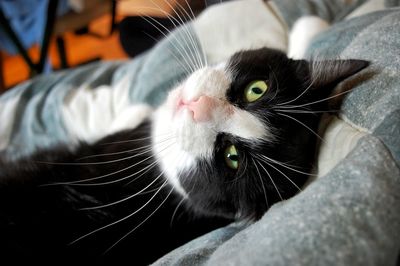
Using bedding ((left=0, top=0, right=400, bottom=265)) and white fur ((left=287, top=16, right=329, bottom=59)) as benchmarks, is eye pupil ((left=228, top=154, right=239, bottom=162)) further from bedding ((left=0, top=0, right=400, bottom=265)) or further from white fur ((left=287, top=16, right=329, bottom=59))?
white fur ((left=287, top=16, right=329, bottom=59))

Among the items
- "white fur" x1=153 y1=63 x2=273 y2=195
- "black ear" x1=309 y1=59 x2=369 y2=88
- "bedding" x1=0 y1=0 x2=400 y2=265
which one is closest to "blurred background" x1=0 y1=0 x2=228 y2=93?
"bedding" x1=0 y1=0 x2=400 y2=265

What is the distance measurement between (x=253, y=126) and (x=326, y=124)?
176 mm

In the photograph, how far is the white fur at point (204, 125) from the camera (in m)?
0.74

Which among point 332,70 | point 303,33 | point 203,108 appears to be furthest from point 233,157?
point 303,33

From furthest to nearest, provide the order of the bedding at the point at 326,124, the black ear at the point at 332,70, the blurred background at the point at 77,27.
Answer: the blurred background at the point at 77,27, the black ear at the point at 332,70, the bedding at the point at 326,124

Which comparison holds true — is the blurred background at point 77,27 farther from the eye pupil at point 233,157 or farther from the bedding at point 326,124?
the eye pupil at point 233,157

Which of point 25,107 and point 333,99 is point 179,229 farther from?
point 25,107

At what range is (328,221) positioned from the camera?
47 cm

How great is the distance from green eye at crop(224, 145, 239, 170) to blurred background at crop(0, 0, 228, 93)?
42 cm

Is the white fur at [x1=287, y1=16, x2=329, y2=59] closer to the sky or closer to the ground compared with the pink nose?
closer to the ground

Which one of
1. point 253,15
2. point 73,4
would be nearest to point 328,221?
point 253,15

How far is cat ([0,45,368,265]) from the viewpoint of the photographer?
751mm

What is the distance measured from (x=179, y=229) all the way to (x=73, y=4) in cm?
150

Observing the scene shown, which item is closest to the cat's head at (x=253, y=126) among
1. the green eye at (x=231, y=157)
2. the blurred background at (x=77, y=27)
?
the green eye at (x=231, y=157)
